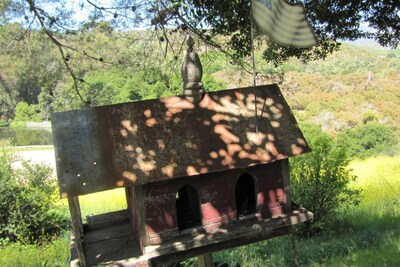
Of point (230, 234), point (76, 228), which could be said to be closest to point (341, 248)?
point (230, 234)

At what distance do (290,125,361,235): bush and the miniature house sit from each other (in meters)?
6.41

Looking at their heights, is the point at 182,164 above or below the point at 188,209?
above

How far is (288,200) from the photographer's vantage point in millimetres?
5211

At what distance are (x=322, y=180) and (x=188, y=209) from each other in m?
6.79

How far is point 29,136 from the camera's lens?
55.5 metres

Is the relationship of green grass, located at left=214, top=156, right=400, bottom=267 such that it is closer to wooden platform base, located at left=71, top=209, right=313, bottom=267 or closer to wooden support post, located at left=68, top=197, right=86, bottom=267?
wooden platform base, located at left=71, top=209, right=313, bottom=267

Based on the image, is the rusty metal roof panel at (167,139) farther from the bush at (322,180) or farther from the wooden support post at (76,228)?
the bush at (322,180)

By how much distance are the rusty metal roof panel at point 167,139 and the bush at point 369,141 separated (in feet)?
83.4

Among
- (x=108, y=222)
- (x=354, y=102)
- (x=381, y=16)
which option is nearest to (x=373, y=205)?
(x=381, y=16)

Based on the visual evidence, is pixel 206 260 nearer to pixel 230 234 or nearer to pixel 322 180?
pixel 230 234

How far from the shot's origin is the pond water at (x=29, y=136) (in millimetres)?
53688

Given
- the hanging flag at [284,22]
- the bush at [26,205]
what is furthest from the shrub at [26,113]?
the hanging flag at [284,22]

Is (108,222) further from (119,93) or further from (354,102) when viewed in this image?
(119,93)

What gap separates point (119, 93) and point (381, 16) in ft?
132
